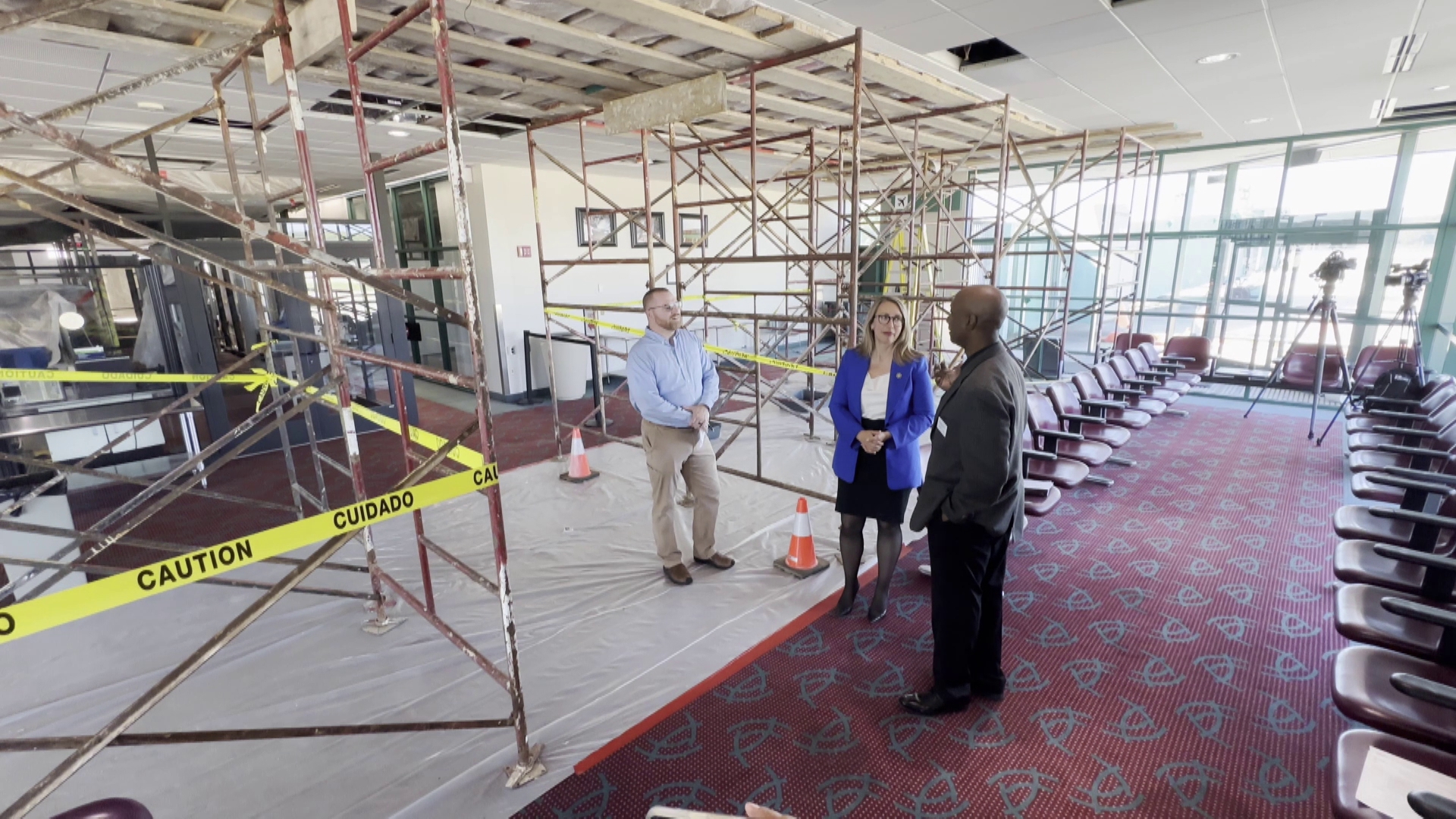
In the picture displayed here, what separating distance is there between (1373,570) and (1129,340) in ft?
17.4

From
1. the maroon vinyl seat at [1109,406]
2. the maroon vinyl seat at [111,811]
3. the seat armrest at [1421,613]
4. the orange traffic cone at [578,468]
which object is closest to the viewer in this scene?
the maroon vinyl seat at [111,811]

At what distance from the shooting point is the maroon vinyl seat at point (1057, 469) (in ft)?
11.5

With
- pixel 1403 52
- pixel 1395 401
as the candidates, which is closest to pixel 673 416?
pixel 1395 401

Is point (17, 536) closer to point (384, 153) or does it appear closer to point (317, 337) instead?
point (317, 337)

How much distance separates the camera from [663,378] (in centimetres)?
309

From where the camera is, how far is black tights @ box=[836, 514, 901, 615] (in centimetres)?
282

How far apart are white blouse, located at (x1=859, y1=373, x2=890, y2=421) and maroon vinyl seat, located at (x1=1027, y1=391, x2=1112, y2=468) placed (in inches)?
59.5

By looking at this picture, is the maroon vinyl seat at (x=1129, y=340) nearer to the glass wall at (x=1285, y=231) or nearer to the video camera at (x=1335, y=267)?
the glass wall at (x=1285, y=231)

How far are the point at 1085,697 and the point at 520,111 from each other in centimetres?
437

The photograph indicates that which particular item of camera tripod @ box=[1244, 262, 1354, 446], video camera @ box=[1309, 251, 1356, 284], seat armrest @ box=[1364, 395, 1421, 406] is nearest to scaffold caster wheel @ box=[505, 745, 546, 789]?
seat armrest @ box=[1364, 395, 1421, 406]

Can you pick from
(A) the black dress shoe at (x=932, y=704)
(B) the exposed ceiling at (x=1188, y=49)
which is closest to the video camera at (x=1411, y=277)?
(B) the exposed ceiling at (x=1188, y=49)

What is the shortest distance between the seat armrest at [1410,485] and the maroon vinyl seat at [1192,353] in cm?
410

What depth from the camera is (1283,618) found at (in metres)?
2.87

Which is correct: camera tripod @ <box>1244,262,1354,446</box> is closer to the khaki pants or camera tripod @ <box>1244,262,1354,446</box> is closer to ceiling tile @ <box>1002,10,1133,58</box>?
ceiling tile @ <box>1002,10,1133,58</box>
